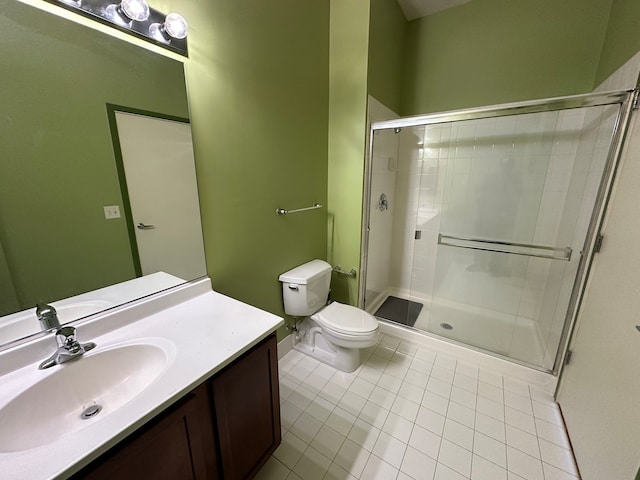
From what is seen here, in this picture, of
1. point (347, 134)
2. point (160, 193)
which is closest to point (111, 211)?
point (160, 193)

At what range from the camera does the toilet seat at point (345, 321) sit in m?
1.71

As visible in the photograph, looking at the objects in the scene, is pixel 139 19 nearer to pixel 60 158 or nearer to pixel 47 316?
pixel 60 158

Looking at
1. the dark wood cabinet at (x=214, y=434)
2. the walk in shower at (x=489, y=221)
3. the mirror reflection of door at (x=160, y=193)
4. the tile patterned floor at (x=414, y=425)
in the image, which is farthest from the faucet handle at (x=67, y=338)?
the walk in shower at (x=489, y=221)

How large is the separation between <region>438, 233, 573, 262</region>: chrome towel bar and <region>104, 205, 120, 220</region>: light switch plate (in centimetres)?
254

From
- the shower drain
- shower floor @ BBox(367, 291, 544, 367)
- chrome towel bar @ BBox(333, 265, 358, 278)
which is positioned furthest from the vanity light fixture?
shower floor @ BBox(367, 291, 544, 367)

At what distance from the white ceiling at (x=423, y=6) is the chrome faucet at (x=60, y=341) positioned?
9.80ft

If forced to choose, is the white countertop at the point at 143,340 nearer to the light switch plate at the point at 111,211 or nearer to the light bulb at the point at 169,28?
the light switch plate at the point at 111,211

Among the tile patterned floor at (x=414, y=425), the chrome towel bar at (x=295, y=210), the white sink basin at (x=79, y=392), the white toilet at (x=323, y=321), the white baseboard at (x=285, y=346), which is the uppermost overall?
the chrome towel bar at (x=295, y=210)

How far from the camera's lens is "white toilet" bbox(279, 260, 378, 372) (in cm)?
172

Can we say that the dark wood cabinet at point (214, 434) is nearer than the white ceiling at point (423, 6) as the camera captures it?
Yes

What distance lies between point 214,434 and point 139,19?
1522 mm

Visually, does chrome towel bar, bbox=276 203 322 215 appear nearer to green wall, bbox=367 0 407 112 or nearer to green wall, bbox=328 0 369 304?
green wall, bbox=328 0 369 304

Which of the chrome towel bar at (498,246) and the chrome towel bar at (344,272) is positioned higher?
the chrome towel bar at (498,246)

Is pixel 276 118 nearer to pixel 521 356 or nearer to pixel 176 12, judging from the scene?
pixel 176 12
